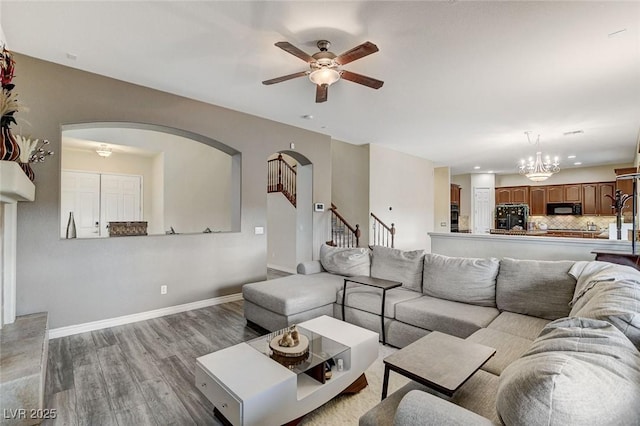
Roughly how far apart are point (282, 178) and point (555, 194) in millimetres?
8973

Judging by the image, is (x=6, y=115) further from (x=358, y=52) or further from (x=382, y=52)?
(x=382, y=52)

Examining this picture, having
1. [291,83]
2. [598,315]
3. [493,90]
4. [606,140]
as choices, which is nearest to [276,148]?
[291,83]

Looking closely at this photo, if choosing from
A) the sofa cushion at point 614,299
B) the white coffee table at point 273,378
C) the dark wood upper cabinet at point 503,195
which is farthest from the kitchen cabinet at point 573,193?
the white coffee table at point 273,378

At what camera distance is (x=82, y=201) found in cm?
711

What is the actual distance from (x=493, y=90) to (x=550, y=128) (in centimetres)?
260

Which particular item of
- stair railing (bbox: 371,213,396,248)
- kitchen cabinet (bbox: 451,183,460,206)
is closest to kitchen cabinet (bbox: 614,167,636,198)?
kitchen cabinet (bbox: 451,183,460,206)

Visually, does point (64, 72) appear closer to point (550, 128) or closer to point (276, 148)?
point (276, 148)

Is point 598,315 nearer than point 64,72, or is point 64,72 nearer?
point 598,315

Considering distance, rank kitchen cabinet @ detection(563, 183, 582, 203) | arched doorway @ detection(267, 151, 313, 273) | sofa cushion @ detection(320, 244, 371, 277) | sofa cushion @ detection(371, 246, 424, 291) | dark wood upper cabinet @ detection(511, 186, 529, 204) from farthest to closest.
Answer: dark wood upper cabinet @ detection(511, 186, 529, 204), kitchen cabinet @ detection(563, 183, 582, 203), arched doorway @ detection(267, 151, 313, 273), sofa cushion @ detection(320, 244, 371, 277), sofa cushion @ detection(371, 246, 424, 291)

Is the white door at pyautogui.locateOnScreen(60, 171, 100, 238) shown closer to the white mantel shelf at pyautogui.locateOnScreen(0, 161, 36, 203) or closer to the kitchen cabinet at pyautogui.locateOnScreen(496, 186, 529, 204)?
the white mantel shelf at pyautogui.locateOnScreen(0, 161, 36, 203)

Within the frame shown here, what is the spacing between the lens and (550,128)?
18.2ft

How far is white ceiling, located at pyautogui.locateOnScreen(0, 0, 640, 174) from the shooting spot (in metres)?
2.42

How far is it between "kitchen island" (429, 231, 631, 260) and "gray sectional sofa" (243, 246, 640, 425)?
2.09 metres

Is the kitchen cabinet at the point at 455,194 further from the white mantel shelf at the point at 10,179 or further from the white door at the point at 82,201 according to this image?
the white mantel shelf at the point at 10,179
